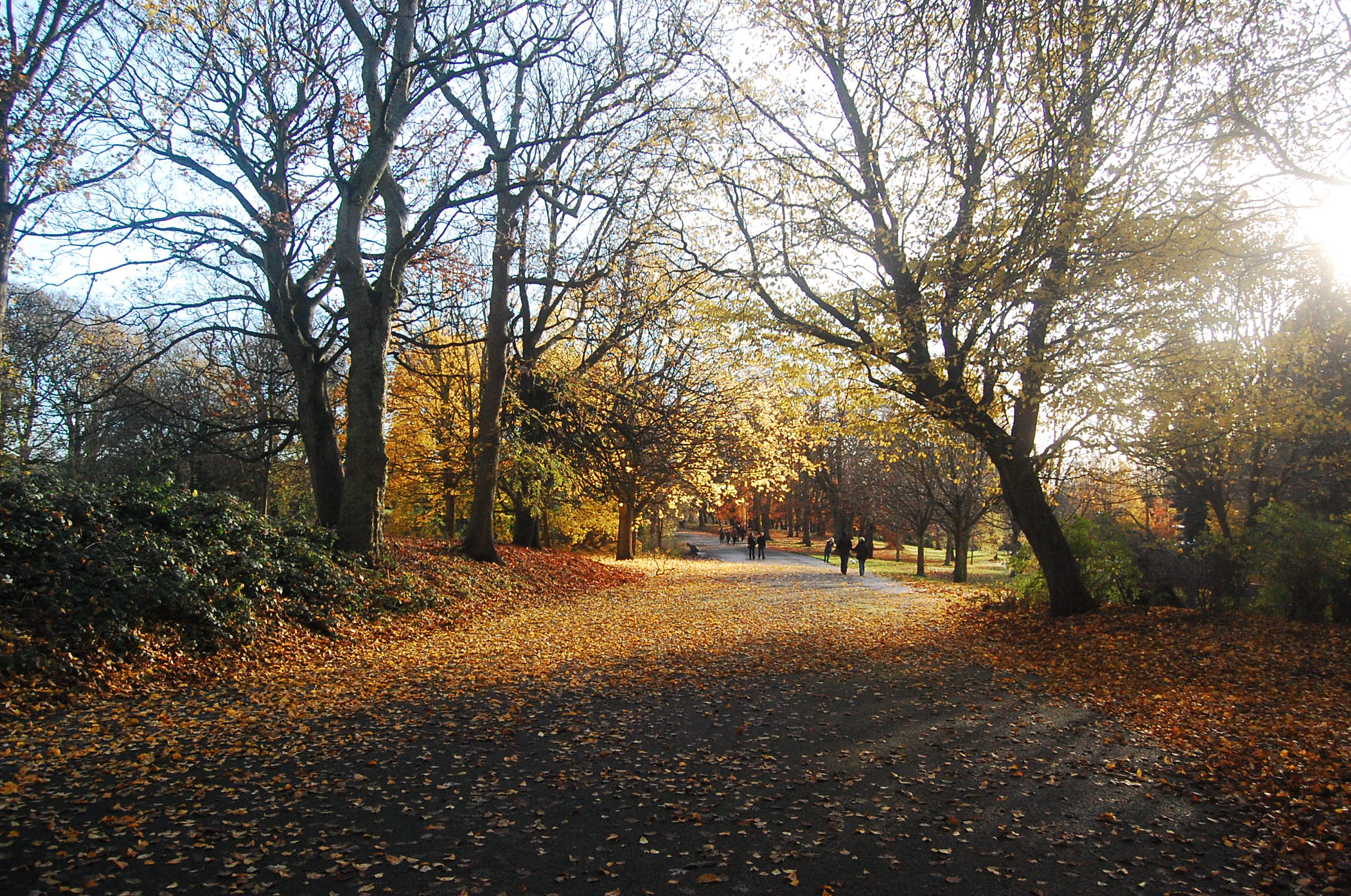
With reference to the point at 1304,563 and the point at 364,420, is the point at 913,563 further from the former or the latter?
the point at 364,420

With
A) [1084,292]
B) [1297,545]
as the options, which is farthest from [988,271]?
[1297,545]

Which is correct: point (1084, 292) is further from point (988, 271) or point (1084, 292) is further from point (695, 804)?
point (695, 804)

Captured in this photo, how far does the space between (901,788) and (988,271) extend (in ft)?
23.9

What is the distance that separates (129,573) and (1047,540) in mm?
12482

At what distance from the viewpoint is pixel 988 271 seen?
9914 millimetres

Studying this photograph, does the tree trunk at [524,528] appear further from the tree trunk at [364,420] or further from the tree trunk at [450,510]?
the tree trunk at [364,420]

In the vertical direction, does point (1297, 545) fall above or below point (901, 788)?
Result: above

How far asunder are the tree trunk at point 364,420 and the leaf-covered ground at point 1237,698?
968 cm

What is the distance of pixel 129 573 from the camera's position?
7738mm

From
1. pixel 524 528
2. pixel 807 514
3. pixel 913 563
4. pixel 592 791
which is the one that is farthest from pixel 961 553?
pixel 807 514

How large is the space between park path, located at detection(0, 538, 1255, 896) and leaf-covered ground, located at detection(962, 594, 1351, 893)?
0.35 metres

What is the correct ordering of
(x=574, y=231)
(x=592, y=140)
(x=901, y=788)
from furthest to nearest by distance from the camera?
(x=574, y=231) < (x=592, y=140) < (x=901, y=788)

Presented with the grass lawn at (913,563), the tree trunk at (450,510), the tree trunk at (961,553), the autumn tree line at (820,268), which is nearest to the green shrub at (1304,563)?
the autumn tree line at (820,268)

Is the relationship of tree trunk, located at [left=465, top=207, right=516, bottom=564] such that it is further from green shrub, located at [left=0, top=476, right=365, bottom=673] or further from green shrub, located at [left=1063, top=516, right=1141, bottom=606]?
green shrub, located at [left=1063, top=516, right=1141, bottom=606]
